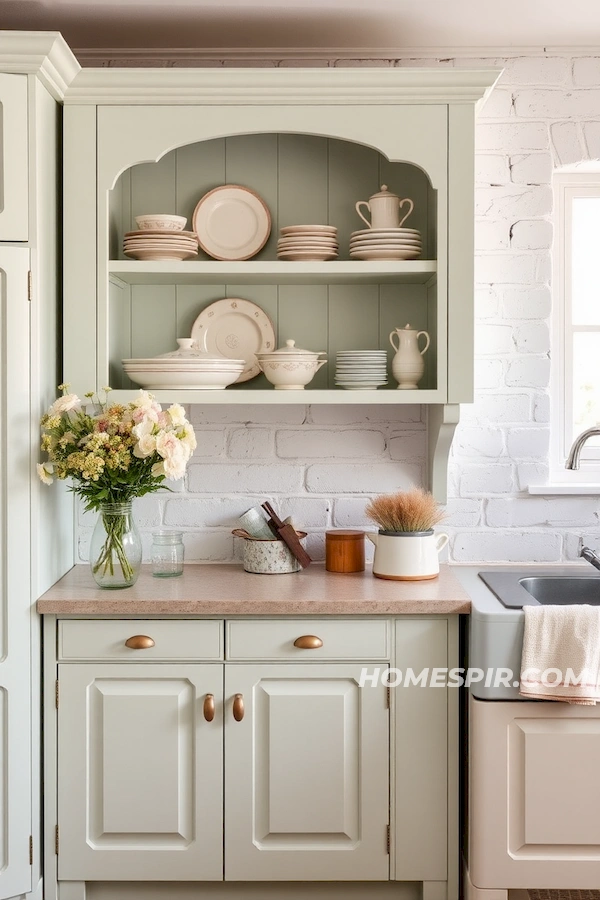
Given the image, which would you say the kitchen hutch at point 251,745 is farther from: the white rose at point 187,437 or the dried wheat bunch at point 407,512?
the white rose at point 187,437

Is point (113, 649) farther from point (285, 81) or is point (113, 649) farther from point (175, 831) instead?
point (285, 81)

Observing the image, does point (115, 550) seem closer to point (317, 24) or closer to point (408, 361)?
point (408, 361)

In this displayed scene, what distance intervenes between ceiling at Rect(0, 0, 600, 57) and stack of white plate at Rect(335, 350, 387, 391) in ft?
2.98

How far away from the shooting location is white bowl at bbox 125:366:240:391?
2.41 meters

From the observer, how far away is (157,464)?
7.49ft

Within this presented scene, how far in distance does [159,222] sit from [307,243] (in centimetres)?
41

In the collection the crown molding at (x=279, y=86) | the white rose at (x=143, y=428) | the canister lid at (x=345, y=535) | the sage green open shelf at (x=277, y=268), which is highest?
the crown molding at (x=279, y=86)

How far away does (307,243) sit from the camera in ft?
8.07

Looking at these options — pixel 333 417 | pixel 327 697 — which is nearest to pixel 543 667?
pixel 327 697

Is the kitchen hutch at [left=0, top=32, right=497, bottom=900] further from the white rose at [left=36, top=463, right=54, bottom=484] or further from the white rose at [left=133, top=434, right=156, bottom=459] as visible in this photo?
the white rose at [left=133, top=434, right=156, bottom=459]

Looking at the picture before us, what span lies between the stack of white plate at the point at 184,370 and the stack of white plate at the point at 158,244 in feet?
0.80

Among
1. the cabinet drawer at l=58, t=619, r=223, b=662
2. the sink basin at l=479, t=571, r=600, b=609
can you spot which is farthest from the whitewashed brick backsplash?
the cabinet drawer at l=58, t=619, r=223, b=662

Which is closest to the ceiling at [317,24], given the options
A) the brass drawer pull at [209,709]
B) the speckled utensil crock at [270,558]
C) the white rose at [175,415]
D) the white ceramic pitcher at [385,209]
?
the white ceramic pitcher at [385,209]

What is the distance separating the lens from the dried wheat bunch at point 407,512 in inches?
95.3
